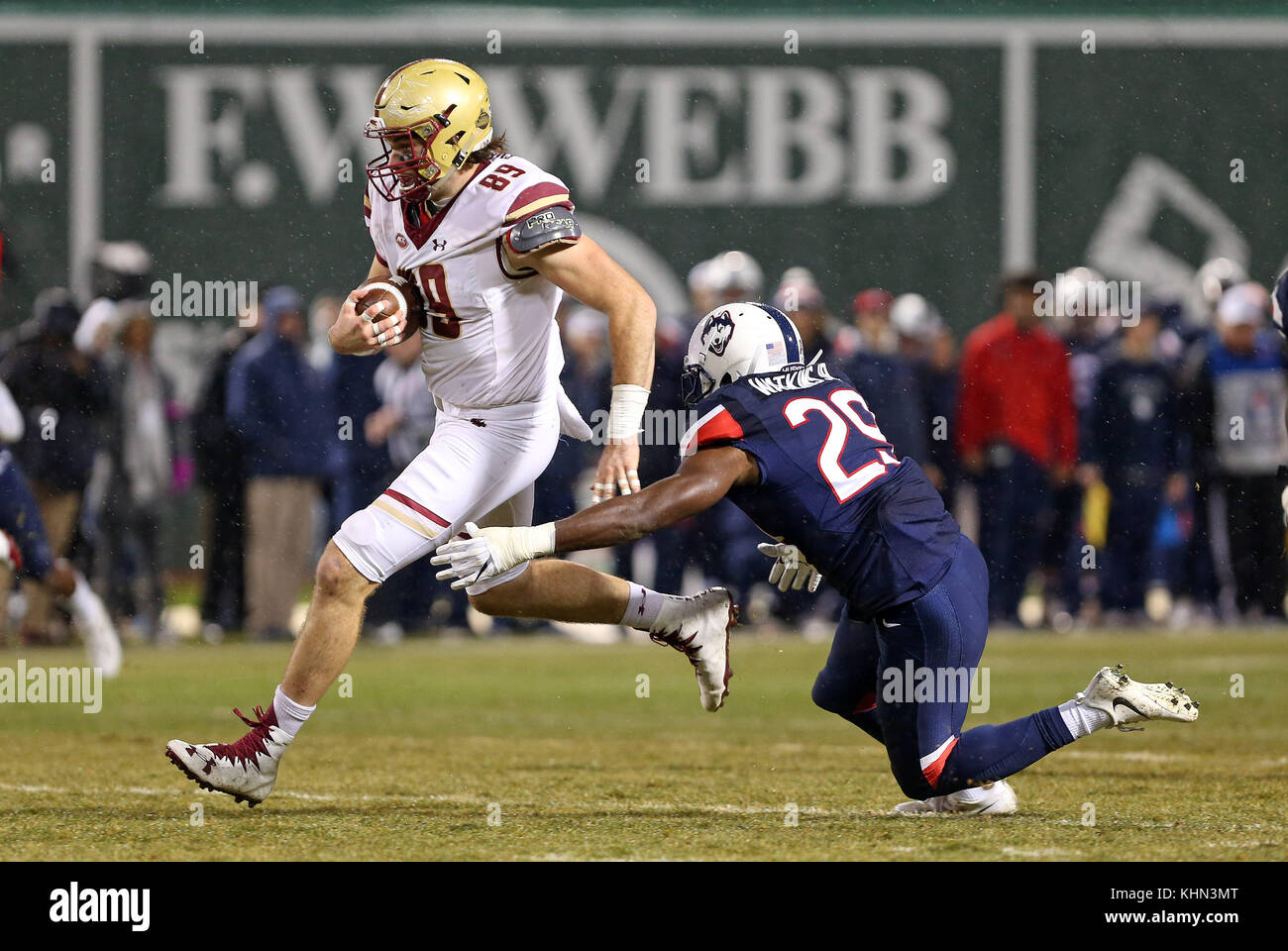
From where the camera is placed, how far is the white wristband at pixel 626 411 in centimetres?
516

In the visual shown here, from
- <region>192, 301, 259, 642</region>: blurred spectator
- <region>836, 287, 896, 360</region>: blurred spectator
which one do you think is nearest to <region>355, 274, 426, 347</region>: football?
<region>192, 301, 259, 642</region>: blurred spectator

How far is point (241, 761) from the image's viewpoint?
515cm

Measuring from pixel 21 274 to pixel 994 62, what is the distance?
693 centimetres

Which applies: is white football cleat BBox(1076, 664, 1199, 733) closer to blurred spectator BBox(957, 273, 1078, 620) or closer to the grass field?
the grass field

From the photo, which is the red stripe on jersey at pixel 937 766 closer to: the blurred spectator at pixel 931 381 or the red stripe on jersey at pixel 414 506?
the red stripe on jersey at pixel 414 506

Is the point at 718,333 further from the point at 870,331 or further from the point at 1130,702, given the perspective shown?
the point at 870,331

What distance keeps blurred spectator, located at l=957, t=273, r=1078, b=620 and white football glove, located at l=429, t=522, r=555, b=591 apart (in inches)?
268

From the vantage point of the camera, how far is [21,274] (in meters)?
12.4

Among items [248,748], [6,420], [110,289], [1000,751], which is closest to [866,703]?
[1000,751]

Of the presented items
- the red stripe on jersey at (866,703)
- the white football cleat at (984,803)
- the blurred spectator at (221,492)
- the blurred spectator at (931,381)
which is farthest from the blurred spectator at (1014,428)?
the white football cleat at (984,803)

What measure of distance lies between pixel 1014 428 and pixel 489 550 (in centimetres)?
725

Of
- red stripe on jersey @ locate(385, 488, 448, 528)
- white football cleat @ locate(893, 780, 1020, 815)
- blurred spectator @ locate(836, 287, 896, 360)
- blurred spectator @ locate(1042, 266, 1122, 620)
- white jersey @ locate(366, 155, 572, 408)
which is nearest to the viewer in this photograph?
white football cleat @ locate(893, 780, 1020, 815)

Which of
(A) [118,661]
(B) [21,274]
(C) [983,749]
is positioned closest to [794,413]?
(C) [983,749]

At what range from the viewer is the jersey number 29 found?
4918 millimetres
